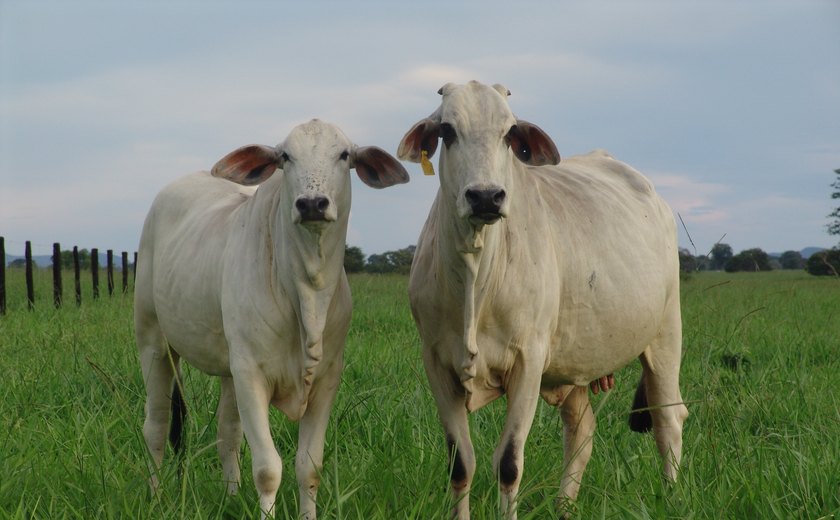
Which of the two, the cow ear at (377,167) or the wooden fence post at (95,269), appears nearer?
the cow ear at (377,167)

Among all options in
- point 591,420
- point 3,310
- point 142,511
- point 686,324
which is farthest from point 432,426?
point 3,310

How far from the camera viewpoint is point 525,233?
4137 mm

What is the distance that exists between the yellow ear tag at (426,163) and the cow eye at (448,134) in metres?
0.18

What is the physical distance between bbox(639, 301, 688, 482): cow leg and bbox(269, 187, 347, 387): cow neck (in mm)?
2194

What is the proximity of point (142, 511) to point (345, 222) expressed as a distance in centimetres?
146

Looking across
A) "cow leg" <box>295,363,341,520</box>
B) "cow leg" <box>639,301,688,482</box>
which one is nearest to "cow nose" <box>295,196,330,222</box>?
"cow leg" <box>295,363,341,520</box>

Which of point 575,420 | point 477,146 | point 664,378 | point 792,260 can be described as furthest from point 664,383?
point 792,260

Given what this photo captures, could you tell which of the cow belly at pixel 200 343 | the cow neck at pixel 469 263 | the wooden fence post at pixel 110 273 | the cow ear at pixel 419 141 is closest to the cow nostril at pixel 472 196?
the cow neck at pixel 469 263

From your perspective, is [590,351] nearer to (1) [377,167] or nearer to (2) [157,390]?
(1) [377,167]

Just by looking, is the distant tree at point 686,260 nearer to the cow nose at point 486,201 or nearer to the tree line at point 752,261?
the tree line at point 752,261

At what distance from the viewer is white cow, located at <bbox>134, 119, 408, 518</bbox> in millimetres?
3814

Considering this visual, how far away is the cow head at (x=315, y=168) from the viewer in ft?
11.9

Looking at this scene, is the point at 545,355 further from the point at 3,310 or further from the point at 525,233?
the point at 3,310

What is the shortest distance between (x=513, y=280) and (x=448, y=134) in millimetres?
733
